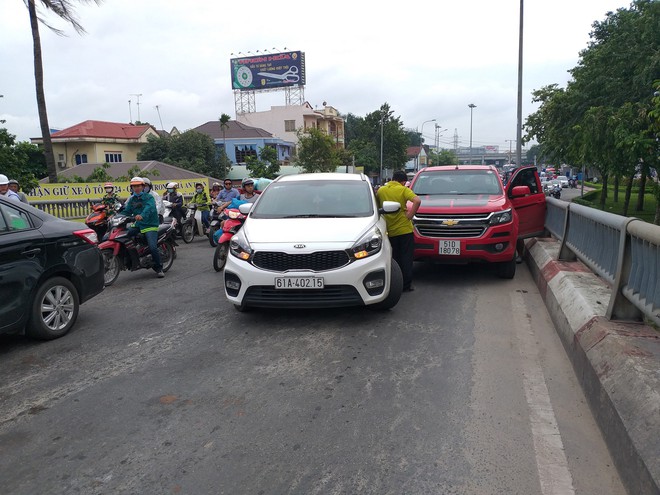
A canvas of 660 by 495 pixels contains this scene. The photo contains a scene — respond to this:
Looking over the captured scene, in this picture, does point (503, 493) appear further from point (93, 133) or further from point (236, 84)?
point (236, 84)

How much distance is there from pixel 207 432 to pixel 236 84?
70374 mm

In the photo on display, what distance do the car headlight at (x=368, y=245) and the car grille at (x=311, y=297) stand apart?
37 centimetres

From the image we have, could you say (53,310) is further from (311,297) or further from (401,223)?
(401,223)

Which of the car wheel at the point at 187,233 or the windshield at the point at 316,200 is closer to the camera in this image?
the windshield at the point at 316,200

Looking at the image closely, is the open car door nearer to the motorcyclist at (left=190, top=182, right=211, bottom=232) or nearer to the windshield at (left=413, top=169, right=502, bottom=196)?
the windshield at (left=413, top=169, right=502, bottom=196)

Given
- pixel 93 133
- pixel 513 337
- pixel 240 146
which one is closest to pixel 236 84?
pixel 240 146

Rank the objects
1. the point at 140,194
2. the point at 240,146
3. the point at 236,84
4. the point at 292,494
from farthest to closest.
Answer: the point at 236,84 < the point at 240,146 < the point at 140,194 < the point at 292,494

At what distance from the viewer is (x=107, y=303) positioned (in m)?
7.34

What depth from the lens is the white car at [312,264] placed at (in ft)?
18.3

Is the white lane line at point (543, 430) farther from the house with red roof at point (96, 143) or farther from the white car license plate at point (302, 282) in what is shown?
the house with red roof at point (96, 143)

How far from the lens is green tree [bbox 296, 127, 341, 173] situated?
163 feet

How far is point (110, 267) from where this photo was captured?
27.5 ft

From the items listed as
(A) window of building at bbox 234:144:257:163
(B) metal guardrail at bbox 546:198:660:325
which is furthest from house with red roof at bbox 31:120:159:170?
(B) metal guardrail at bbox 546:198:660:325

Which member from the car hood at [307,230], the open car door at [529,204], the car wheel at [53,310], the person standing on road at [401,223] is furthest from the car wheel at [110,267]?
the open car door at [529,204]
